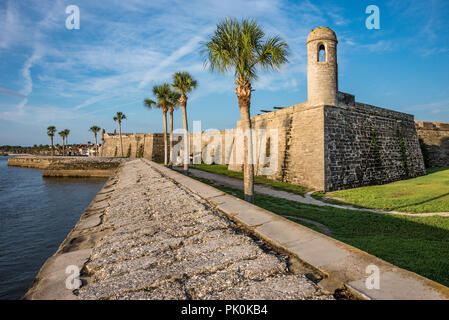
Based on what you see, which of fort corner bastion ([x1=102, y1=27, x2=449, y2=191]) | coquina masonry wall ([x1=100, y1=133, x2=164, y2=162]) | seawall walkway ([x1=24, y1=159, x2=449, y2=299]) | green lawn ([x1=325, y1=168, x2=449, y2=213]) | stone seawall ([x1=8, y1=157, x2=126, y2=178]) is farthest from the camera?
coquina masonry wall ([x1=100, y1=133, x2=164, y2=162])

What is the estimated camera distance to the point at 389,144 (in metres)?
19.3

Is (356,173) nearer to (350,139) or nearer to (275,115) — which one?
(350,139)

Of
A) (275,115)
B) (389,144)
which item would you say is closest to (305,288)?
(275,115)

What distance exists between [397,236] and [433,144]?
27909mm

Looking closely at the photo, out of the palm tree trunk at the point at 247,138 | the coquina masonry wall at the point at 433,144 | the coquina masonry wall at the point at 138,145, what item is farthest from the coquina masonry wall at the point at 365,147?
the coquina masonry wall at the point at 138,145

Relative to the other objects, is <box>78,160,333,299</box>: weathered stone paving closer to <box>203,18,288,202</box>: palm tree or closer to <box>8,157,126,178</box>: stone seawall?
<box>203,18,288,202</box>: palm tree

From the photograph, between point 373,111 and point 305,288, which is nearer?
point 305,288

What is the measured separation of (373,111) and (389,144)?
3102mm

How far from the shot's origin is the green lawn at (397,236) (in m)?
4.53

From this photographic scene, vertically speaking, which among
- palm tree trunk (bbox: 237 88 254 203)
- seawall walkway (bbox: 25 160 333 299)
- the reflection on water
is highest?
palm tree trunk (bbox: 237 88 254 203)

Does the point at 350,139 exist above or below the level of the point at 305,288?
above

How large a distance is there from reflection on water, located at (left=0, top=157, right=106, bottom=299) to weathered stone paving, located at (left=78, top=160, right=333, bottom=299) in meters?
4.66

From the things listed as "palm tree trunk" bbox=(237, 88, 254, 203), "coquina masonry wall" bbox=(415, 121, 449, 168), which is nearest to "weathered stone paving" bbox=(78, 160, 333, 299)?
"palm tree trunk" bbox=(237, 88, 254, 203)

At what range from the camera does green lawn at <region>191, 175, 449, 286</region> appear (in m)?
4.53
